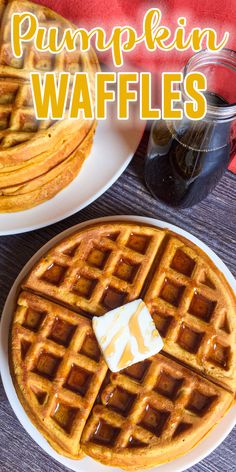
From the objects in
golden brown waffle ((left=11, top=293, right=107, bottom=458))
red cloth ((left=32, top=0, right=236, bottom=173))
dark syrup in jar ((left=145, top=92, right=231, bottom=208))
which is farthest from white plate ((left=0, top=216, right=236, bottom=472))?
red cloth ((left=32, top=0, right=236, bottom=173))

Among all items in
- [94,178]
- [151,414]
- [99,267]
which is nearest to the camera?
[151,414]

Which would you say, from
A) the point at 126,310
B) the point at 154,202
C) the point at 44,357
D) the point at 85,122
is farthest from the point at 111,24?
the point at 44,357

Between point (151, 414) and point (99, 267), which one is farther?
point (99, 267)

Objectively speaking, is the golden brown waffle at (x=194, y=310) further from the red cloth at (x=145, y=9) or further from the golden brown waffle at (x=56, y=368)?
the red cloth at (x=145, y=9)

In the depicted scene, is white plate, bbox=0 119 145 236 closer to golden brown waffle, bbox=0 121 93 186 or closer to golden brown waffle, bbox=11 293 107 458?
golden brown waffle, bbox=0 121 93 186

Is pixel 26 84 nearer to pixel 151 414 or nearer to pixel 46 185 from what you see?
pixel 46 185

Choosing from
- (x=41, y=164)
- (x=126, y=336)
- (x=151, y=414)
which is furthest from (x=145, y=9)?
(x=151, y=414)
